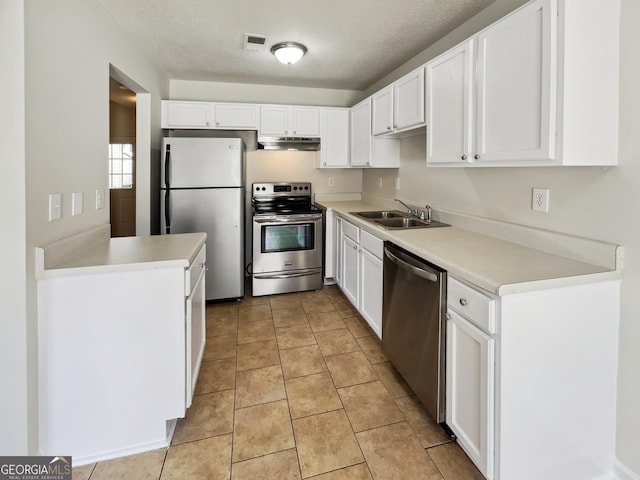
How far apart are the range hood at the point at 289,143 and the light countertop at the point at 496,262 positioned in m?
2.04

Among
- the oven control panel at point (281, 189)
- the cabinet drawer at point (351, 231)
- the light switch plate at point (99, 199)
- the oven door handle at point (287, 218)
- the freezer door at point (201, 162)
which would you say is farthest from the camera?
the oven control panel at point (281, 189)

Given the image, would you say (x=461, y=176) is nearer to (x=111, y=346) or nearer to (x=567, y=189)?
(x=567, y=189)

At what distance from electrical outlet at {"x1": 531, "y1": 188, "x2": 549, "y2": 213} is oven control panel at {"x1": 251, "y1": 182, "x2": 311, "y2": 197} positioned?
8.85 ft

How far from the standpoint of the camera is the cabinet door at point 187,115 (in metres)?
3.47

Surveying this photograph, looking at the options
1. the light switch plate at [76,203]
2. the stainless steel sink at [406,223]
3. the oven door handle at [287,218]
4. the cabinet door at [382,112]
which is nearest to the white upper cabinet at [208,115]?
the oven door handle at [287,218]

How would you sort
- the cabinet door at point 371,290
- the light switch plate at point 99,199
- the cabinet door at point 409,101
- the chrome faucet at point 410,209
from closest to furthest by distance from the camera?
the light switch plate at point 99,199
the cabinet door at point 409,101
the cabinet door at point 371,290
the chrome faucet at point 410,209

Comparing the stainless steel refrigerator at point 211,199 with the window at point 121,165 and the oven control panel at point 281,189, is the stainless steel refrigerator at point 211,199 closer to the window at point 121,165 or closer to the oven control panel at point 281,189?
the oven control panel at point 281,189

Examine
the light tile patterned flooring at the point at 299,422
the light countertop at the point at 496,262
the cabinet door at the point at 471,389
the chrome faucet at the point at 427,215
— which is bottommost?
the light tile patterned flooring at the point at 299,422

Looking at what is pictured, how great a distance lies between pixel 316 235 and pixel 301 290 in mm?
628

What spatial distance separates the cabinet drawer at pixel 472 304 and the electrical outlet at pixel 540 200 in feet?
2.25

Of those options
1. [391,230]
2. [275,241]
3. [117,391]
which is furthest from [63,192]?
[275,241]

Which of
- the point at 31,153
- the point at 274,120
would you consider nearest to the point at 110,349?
the point at 31,153

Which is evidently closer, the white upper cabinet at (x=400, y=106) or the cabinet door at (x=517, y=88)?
the cabinet door at (x=517, y=88)

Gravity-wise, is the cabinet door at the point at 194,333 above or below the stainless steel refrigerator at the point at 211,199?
below
